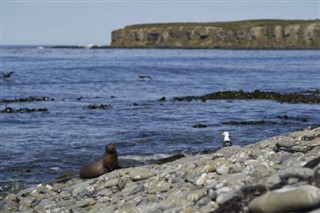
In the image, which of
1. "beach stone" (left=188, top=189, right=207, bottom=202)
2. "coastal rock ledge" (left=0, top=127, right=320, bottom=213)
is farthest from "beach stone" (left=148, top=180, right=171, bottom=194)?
"beach stone" (left=188, top=189, right=207, bottom=202)

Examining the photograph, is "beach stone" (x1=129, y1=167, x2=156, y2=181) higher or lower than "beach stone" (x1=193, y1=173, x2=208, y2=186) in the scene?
lower

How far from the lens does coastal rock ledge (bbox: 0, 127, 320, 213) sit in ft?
26.9

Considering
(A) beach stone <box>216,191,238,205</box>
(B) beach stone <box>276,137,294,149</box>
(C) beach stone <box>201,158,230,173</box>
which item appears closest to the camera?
(A) beach stone <box>216,191,238,205</box>

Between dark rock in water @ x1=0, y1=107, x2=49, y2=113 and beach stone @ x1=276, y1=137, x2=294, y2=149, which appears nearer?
beach stone @ x1=276, y1=137, x2=294, y2=149

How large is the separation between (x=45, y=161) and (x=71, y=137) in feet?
15.4

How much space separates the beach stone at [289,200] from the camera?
7.73 metres

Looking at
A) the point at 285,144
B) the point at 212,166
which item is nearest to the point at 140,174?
the point at 212,166

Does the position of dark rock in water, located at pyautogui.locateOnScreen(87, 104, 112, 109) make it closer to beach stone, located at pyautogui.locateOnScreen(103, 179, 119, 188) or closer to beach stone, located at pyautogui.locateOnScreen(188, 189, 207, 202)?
beach stone, located at pyautogui.locateOnScreen(103, 179, 119, 188)

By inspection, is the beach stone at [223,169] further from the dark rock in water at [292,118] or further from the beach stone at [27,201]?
the dark rock in water at [292,118]

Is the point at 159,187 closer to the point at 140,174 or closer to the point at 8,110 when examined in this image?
the point at 140,174

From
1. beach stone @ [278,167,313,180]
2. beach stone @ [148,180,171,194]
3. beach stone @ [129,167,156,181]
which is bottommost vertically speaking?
beach stone @ [129,167,156,181]

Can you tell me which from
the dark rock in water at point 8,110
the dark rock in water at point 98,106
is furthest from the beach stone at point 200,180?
the dark rock in water at point 98,106

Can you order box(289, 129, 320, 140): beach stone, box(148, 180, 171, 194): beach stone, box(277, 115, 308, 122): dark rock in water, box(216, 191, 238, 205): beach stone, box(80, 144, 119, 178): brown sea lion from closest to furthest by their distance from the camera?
box(216, 191, 238, 205): beach stone < box(148, 180, 171, 194): beach stone < box(289, 129, 320, 140): beach stone < box(80, 144, 119, 178): brown sea lion < box(277, 115, 308, 122): dark rock in water

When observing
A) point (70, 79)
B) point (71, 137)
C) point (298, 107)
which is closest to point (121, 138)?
point (71, 137)
